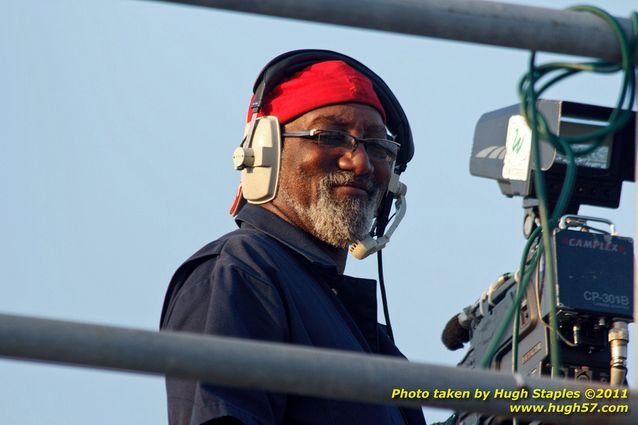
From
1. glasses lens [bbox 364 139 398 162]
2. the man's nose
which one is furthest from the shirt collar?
glasses lens [bbox 364 139 398 162]

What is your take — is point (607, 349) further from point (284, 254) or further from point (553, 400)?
point (553, 400)

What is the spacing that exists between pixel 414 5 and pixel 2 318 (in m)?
0.74

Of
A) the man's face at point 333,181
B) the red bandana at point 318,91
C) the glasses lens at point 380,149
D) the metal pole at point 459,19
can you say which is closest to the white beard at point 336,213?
the man's face at point 333,181

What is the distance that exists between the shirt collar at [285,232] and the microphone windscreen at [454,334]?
63 cm

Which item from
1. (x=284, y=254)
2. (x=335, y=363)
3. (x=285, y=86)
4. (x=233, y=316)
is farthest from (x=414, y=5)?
(x=285, y=86)

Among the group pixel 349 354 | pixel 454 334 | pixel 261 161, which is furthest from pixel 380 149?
pixel 349 354

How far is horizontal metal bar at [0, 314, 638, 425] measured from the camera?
169 cm

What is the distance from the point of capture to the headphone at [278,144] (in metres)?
4.15

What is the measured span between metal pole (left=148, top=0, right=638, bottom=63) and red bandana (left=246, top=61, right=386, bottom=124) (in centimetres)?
225

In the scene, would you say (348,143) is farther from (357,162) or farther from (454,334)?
(454,334)

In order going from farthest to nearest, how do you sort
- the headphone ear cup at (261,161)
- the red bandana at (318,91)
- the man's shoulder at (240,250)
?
1. the red bandana at (318,91)
2. the headphone ear cup at (261,161)
3. the man's shoulder at (240,250)

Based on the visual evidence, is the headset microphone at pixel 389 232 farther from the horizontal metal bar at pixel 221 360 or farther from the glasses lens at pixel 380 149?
the horizontal metal bar at pixel 221 360

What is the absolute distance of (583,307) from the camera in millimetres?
3719

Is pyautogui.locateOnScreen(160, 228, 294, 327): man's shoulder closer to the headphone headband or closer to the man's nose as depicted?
the man's nose
